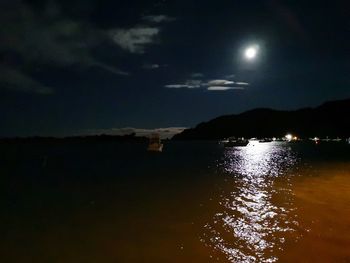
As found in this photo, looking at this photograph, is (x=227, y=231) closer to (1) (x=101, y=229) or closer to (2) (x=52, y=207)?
(1) (x=101, y=229)

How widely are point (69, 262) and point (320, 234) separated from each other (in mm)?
11006

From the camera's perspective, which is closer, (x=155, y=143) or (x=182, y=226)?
(x=182, y=226)

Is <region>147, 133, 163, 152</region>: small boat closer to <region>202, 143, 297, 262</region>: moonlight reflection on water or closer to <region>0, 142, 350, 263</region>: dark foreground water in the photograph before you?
<region>0, 142, 350, 263</region>: dark foreground water

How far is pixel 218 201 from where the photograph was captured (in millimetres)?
23719

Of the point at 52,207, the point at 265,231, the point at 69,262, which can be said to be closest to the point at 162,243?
the point at 69,262

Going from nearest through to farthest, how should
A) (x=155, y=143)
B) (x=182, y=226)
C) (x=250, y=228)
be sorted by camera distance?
(x=250, y=228)
(x=182, y=226)
(x=155, y=143)

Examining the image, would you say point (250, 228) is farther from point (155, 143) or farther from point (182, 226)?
point (155, 143)

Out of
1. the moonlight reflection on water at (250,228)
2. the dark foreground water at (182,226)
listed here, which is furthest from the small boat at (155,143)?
the moonlight reflection on water at (250,228)

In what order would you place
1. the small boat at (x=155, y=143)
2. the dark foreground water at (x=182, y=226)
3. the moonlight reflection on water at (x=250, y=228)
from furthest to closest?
the small boat at (x=155, y=143) < the dark foreground water at (x=182, y=226) < the moonlight reflection on water at (x=250, y=228)

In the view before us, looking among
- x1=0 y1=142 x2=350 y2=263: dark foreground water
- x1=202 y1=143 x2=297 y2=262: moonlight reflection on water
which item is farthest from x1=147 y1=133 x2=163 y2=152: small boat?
x1=202 y1=143 x2=297 y2=262: moonlight reflection on water

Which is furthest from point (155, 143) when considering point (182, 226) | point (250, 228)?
point (250, 228)

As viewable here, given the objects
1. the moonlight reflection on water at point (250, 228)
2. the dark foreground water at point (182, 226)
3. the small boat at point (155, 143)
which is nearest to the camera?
the moonlight reflection on water at point (250, 228)

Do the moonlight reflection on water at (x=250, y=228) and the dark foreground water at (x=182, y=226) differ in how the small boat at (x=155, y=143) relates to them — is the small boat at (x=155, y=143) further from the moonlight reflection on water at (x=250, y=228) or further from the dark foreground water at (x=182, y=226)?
the moonlight reflection on water at (x=250, y=228)

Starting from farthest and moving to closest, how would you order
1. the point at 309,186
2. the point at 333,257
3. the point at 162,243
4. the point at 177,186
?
the point at 177,186 < the point at 309,186 < the point at 162,243 < the point at 333,257
